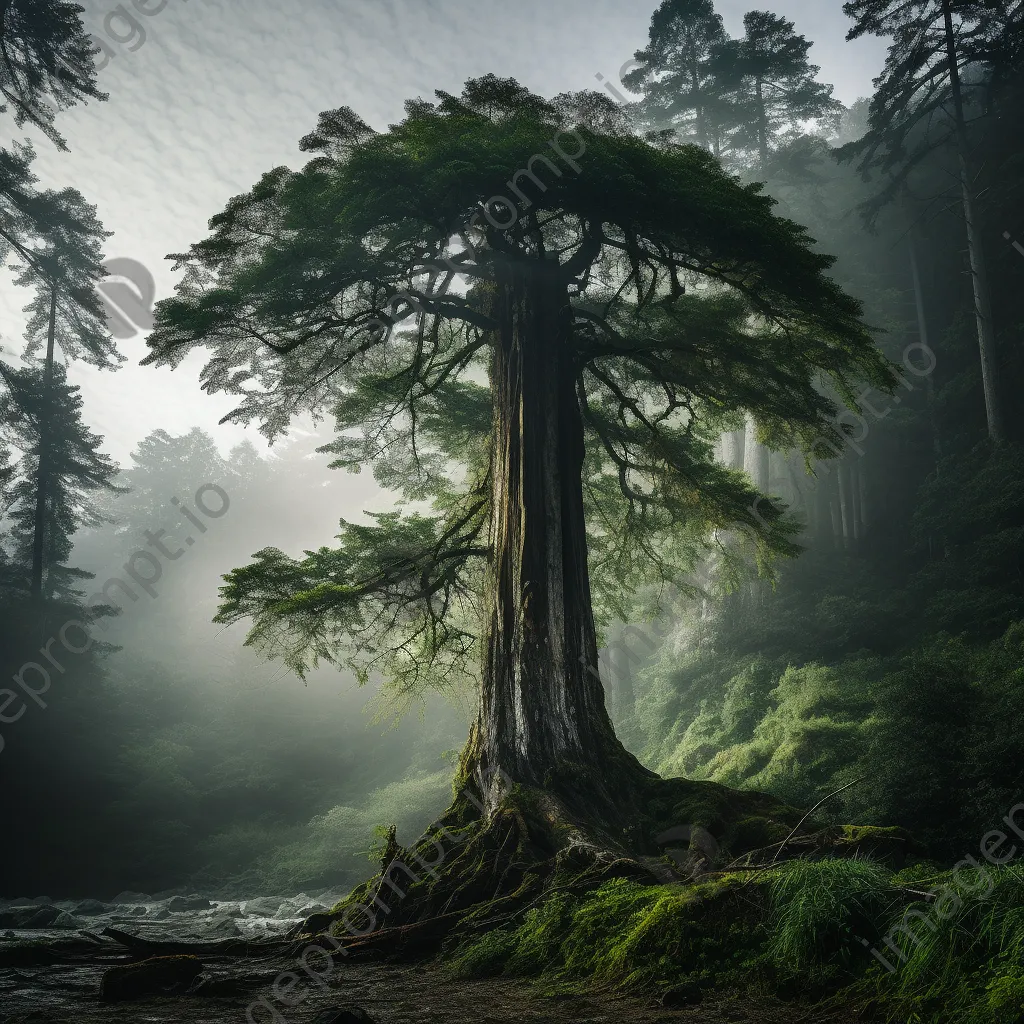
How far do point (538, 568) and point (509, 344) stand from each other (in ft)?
8.14

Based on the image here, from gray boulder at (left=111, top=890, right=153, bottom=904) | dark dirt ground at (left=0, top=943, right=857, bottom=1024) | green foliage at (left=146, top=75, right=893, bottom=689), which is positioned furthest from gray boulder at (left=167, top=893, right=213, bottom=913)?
dark dirt ground at (left=0, top=943, right=857, bottom=1024)

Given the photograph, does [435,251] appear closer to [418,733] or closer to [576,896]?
[576,896]

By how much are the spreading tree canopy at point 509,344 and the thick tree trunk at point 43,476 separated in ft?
55.1

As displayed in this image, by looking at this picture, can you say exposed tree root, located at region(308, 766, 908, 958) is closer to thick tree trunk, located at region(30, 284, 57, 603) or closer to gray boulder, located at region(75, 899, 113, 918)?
gray boulder, located at region(75, 899, 113, 918)

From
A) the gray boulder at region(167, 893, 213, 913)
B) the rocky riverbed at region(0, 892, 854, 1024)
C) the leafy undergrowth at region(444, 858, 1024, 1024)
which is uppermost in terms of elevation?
the leafy undergrowth at region(444, 858, 1024, 1024)

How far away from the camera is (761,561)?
27.4 feet

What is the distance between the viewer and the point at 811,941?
7.64 ft

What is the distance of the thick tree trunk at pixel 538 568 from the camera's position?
528 cm

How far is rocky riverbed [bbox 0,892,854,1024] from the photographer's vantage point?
2.35 metres

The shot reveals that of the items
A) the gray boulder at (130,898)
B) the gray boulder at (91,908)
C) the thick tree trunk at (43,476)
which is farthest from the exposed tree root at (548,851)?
the thick tree trunk at (43,476)

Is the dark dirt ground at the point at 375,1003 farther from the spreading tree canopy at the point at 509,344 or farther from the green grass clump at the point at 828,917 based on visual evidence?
the spreading tree canopy at the point at 509,344

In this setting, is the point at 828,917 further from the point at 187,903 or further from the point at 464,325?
the point at 187,903

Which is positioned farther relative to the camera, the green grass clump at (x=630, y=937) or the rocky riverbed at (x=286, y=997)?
the green grass clump at (x=630, y=937)

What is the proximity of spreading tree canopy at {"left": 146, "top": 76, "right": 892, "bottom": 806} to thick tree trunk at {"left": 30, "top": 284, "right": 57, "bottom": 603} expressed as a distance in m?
16.8
